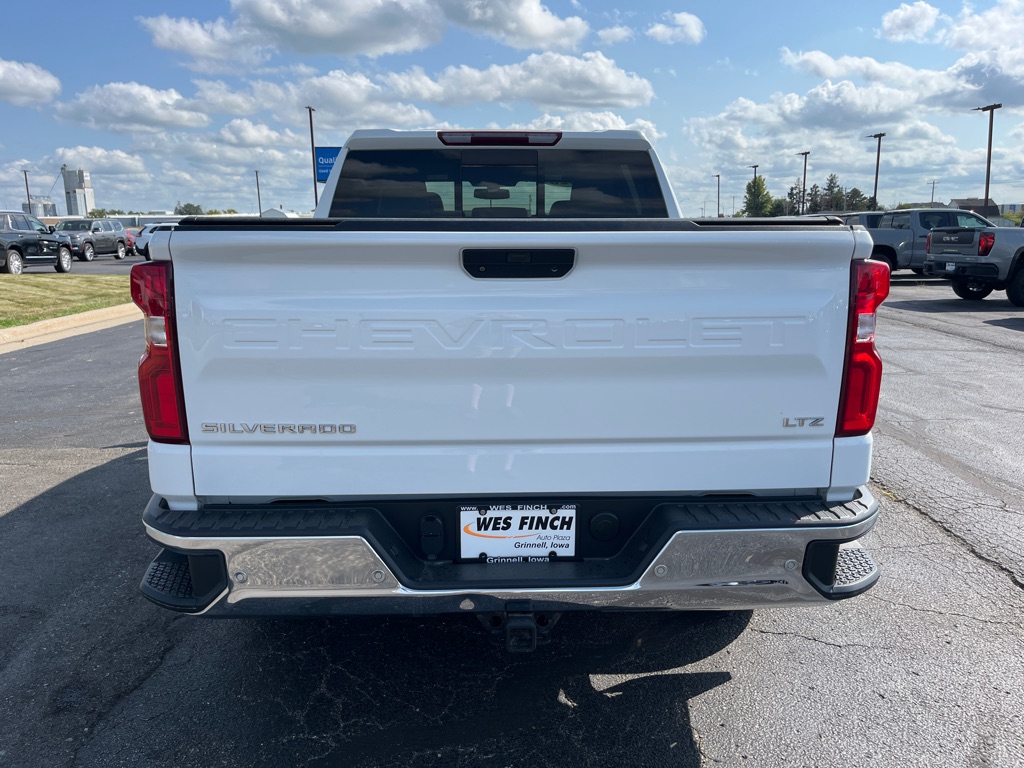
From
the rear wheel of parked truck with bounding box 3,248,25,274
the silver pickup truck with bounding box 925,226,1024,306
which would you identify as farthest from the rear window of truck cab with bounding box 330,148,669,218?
Answer: the rear wheel of parked truck with bounding box 3,248,25,274

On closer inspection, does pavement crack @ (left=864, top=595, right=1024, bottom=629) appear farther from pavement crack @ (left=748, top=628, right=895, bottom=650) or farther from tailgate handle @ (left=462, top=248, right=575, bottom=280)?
tailgate handle @ (left=462, top=248, right=575, bottom=280)

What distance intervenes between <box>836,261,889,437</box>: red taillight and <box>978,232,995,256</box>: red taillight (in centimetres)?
1561

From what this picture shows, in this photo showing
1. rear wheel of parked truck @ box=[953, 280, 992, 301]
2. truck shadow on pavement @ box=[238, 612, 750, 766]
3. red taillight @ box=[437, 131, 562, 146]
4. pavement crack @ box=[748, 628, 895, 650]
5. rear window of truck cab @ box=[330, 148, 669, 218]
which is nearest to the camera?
truck shadow on pavement @ box=[238, 612, 750, 766]

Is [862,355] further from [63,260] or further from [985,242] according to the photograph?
[63,260]

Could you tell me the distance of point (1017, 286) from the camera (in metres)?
15.9

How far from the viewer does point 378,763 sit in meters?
2.70

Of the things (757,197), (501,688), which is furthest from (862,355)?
(757,197)

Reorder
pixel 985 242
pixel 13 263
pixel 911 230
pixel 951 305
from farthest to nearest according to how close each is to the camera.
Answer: pixel 13 263
pixel 911 230
pixel 951 305
pixel 985 242

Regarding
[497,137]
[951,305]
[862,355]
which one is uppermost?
[497,137]

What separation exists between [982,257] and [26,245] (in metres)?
26.5

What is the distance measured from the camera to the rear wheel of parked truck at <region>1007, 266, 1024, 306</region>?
623 inches

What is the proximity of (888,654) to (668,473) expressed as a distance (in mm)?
1579

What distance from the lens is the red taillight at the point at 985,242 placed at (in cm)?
1573

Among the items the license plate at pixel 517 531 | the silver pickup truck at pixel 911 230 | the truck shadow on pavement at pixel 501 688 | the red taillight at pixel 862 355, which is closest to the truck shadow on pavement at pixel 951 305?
the silver pickup truck at pixel 911 230
